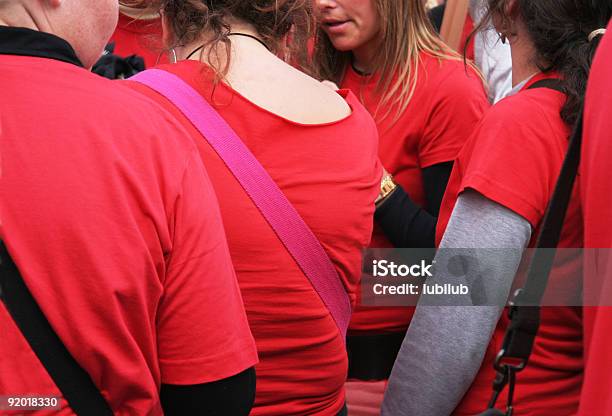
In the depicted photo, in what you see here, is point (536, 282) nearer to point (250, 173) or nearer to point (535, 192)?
point (535, 192)

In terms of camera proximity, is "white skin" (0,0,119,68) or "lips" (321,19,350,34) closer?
"white skin" (0,0,119,68)

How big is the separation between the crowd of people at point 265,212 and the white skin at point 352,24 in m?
0.25

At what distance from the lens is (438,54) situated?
7.88 ft

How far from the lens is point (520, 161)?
148cm

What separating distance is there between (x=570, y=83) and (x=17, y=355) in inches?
43.0

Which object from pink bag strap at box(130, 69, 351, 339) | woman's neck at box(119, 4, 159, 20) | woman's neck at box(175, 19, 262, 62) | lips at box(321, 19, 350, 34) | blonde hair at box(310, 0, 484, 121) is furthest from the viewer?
lips at box(321, 19, 350, 34)

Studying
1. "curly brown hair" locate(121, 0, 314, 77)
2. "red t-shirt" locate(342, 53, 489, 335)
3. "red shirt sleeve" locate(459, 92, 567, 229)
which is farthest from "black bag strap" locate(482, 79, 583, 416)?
"red t-shirt" locate(342, 53, 489, 335)

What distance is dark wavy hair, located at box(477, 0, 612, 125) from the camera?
1.56 meters

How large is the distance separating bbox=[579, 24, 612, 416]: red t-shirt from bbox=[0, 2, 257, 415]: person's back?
505 mm

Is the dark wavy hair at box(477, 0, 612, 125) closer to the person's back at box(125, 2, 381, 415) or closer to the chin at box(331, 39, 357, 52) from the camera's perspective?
the person's back at box(125, 2, 381, 415)

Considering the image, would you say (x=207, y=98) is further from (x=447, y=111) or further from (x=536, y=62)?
(x=447, y=111)

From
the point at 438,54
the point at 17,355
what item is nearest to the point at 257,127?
the point at 17,355

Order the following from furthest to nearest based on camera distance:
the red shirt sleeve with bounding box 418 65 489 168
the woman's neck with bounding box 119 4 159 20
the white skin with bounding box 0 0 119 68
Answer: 1. the red shirt sleeve with bounding box 418 65 489 168
2. the woman's neck with bounding box 119 4 159 20
3. the white skin with bounding box 0 0 119 68

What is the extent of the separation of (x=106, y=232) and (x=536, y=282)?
0.62 metres
